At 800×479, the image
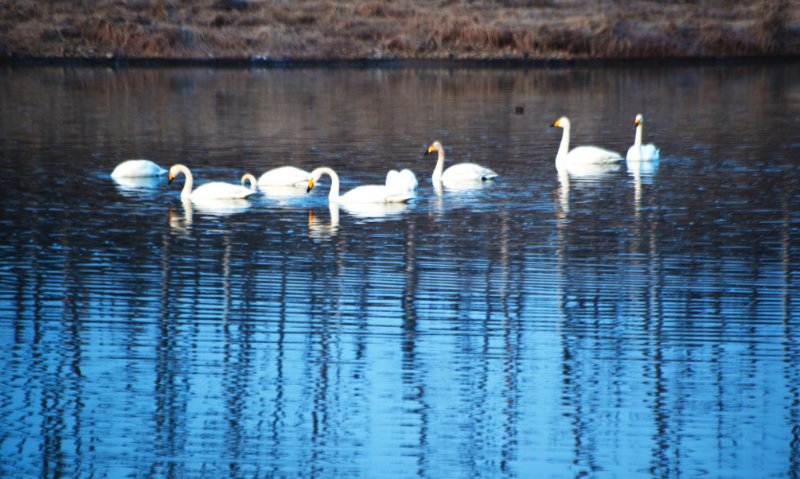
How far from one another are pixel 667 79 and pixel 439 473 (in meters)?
33.6

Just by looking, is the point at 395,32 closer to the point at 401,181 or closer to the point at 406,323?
the point at 401,181

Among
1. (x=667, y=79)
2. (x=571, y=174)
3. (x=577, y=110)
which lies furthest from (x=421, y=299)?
(x=667, y=79)

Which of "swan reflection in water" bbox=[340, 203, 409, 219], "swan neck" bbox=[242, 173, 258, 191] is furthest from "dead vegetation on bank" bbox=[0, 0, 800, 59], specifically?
"swan reflection in water" bbox=[340, 203, 409, 219]

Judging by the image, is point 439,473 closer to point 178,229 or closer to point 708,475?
point 708,475

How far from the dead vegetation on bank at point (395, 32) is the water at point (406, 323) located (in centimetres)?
2518

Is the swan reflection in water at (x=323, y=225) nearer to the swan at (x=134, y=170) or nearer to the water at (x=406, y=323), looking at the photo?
the water at (x=406, y=323)

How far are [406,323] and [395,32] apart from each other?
3878cm

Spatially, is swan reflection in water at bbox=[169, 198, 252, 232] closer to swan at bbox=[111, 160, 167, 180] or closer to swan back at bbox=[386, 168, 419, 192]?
swan back at bbox=[386, 168, 419, 192]

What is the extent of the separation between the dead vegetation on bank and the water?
2518cm

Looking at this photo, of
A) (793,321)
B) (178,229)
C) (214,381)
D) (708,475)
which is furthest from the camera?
(178,229)

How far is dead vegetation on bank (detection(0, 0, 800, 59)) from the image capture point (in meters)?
46.6

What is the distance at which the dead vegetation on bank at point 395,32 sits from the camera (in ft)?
153

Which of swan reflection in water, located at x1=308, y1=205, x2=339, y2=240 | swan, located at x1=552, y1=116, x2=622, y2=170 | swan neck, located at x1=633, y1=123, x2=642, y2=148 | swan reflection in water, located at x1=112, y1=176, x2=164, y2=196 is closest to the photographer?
swan reflection in water, located at x1=308, y1=205, x2=339, y2=240

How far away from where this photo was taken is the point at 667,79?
39.4 metres
